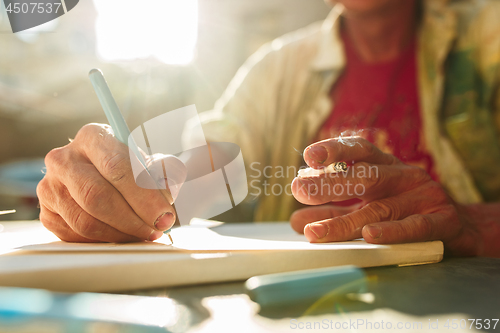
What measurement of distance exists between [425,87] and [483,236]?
0.64 metres

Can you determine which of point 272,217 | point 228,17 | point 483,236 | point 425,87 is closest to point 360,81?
point 425,87

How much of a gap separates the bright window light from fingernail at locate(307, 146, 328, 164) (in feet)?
1.88

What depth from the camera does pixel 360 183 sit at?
0.42m

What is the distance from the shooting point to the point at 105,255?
31cm

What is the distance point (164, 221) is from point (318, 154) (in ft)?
0.68

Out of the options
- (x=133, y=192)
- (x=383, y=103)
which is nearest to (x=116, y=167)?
(x=133, y=192)

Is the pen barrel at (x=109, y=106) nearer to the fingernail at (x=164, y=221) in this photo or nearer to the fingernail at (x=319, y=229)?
the fingernail at (x=164, y=221)

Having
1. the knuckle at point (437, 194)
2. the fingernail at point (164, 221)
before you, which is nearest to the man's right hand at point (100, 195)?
the fingernail at point (164, 221)

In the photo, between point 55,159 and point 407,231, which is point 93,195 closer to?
point 55,159

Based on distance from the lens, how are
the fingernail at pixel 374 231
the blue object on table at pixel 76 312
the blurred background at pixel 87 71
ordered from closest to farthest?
the blue object on table at pixel 76 312 < the fingernail at pixel 374 231 < the blurred background at pixel 87 71

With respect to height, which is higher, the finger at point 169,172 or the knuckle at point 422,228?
the finger at point 169,172

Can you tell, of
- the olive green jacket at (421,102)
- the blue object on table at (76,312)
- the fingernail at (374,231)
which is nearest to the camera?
the blue object on table at (76,312)

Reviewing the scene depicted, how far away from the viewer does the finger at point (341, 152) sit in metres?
0.38

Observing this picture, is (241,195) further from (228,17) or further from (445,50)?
(228,17)
